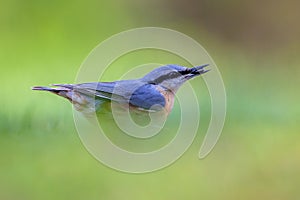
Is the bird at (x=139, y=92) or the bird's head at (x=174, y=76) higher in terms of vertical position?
the bird's head at (x=174, y=76)

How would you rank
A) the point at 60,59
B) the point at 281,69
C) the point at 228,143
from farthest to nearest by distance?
the point at 281,69 → the point at 60,59 → the point at 228,143

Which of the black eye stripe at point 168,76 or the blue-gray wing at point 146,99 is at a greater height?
the black eye stripe at point 168,76

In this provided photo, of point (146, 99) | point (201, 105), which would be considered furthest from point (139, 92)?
point (201, 105)

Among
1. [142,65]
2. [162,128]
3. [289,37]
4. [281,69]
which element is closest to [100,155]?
[162,128]

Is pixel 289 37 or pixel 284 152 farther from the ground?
pixel 289 37

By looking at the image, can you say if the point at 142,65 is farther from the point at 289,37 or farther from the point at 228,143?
the point at 289,37

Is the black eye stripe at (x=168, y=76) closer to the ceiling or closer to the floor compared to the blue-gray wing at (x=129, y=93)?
closer to the ceiling
